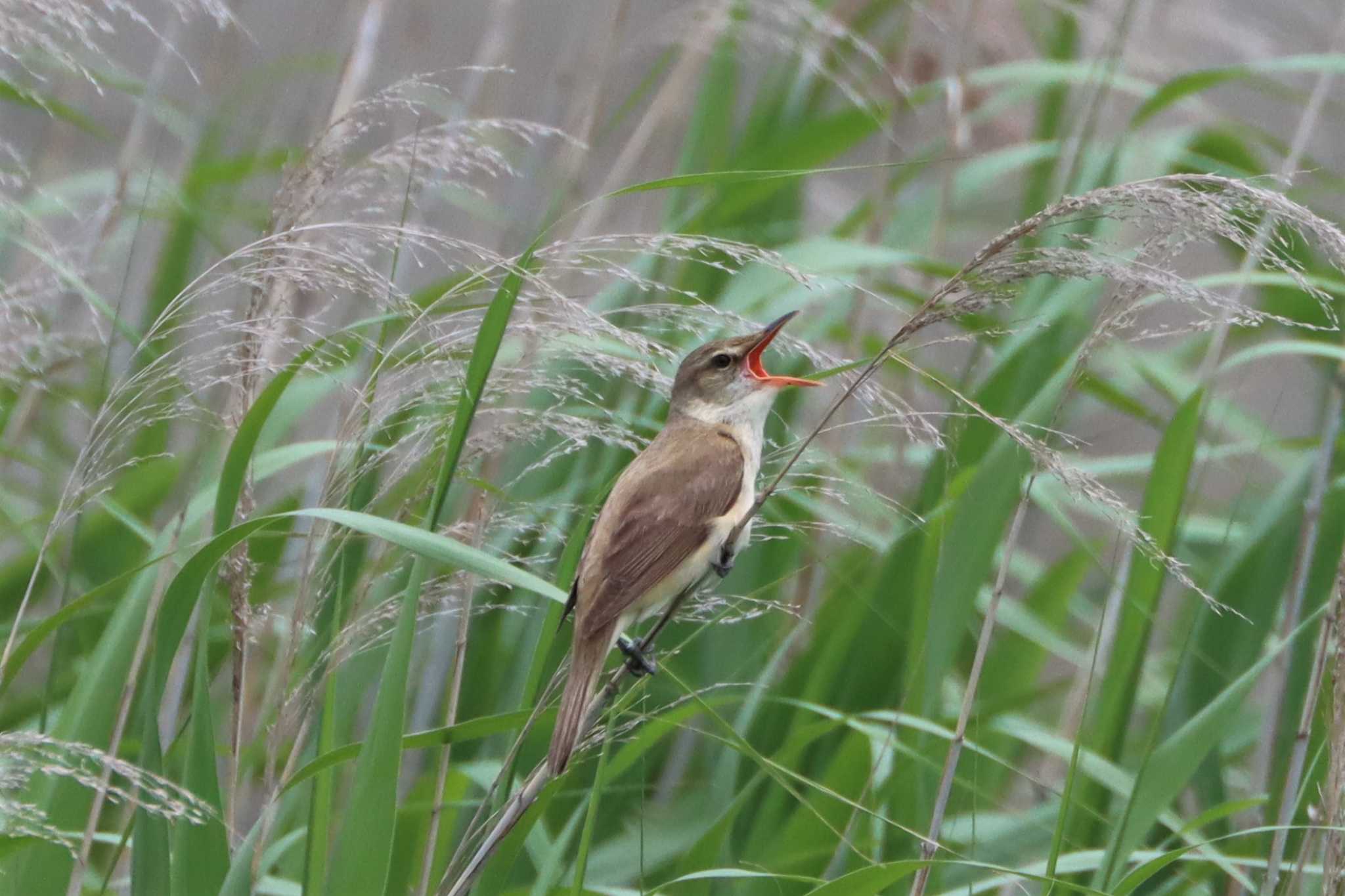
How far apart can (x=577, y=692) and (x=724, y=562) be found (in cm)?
47

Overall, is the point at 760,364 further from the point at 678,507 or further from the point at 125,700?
the point at 125,700

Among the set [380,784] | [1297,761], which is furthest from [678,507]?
[1297,761]

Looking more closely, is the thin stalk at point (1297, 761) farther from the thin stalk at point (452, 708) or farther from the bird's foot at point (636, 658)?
the thin stalk at point (452, 708)

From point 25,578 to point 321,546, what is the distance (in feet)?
4.38

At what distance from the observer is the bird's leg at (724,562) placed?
216cm

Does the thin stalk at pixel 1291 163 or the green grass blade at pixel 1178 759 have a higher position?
the thin stalk at pixel 1291 163

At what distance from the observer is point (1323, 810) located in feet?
5.74

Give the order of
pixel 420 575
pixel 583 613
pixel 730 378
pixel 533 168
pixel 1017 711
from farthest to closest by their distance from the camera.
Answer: pixel 533 168
pixel 1017 711
pixel 730 378
pixel 583 613
pixel 420 575

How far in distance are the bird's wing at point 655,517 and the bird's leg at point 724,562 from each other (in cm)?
5

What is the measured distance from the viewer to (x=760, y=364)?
2.63 m

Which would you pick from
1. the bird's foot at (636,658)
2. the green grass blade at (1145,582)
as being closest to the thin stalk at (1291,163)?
the green grass blade at (1145,582)

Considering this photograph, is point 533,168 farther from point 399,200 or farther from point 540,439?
point 399,200

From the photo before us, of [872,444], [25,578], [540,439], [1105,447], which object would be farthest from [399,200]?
[1105,447]

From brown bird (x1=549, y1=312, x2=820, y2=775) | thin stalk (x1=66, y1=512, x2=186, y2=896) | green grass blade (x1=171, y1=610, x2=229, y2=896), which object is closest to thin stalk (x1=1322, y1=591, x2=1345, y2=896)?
brown bird (x1=549, y1=312, x2=820, y2=775)
